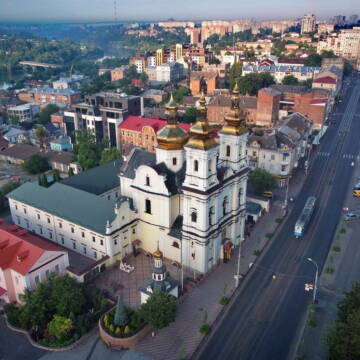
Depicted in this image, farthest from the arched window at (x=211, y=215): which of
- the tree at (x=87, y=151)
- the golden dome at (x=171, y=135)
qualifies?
the tree at (x=87, y=151)

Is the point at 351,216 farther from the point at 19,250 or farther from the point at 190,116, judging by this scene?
the point at 190,116

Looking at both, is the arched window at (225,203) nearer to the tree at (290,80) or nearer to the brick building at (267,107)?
the brick building at (267,107)

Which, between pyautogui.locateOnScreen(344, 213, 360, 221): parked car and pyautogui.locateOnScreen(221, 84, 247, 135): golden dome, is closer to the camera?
pyautogui.locateOnScreen(221, 84, 247, 135): golden dome

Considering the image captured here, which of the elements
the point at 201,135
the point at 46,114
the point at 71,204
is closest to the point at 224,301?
the point at 201,135

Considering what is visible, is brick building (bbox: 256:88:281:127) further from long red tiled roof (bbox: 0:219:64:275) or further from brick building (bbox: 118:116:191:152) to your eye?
long red tiled roof (bbox: 0:219:64:275)

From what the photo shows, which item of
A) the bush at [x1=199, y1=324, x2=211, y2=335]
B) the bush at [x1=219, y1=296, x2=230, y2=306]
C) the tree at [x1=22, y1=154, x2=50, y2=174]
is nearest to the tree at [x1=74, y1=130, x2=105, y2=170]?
the tree at [x1=22, y1=154, x2=50, y2=174]

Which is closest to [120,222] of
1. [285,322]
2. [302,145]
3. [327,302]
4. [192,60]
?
[285,322]

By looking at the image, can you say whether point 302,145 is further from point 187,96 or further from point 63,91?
point 63,91

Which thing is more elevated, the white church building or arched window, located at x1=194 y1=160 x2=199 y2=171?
arched window, located at x1=194 y1=160 x2=199 y2=171
